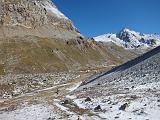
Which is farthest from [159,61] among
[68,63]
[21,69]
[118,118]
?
[68,63]

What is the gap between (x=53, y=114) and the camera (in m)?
39.1

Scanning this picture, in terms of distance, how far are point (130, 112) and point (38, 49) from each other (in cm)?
16368

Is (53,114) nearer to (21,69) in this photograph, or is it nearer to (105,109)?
(105,109)

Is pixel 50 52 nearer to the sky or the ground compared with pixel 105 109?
nearer to the sky

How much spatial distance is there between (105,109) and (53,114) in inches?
217

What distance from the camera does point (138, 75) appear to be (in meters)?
66.4

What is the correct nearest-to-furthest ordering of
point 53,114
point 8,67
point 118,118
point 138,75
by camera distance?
point 118,118
point 53,114
point 138,75
point 8,67

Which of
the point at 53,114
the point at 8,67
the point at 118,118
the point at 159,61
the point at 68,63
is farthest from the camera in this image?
the point at 68,63

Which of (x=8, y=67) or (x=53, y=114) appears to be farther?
(x=8, y=67)

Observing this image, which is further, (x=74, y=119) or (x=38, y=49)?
(x=38, y=49)

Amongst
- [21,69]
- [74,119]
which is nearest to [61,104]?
[74,119]

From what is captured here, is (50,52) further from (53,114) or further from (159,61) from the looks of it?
(53,114)

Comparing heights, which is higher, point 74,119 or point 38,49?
point 38,49

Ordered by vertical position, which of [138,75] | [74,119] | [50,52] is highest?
[50,52]
